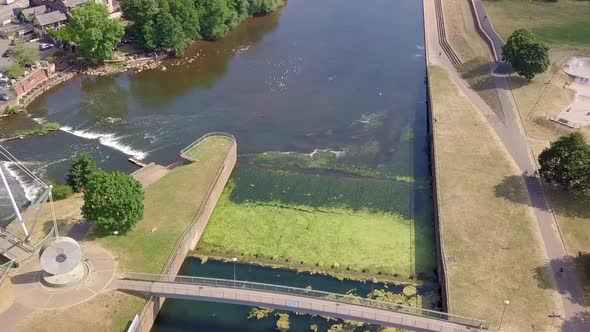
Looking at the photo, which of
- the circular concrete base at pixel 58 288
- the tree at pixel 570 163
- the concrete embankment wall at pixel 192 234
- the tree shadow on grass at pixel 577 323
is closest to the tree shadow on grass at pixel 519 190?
the tree at pixel 570 163

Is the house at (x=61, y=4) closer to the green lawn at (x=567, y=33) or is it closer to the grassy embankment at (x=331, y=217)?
the grassy embankment at (x=331, y=217)

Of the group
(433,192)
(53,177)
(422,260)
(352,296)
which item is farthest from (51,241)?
(433,192)

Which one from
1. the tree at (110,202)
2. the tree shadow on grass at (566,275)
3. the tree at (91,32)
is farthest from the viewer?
the tree at (91,32)

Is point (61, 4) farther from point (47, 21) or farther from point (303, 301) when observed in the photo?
point (303, 301)

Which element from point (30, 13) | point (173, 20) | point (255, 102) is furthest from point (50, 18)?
point (255, 102)

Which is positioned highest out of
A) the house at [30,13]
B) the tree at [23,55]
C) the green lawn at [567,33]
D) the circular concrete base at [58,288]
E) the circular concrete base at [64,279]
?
the house at [30,13]

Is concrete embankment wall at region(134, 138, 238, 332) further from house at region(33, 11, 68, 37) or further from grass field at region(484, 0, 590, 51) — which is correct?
grass field at region(484, 0, 590, 51)

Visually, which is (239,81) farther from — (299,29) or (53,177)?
(53,177)
